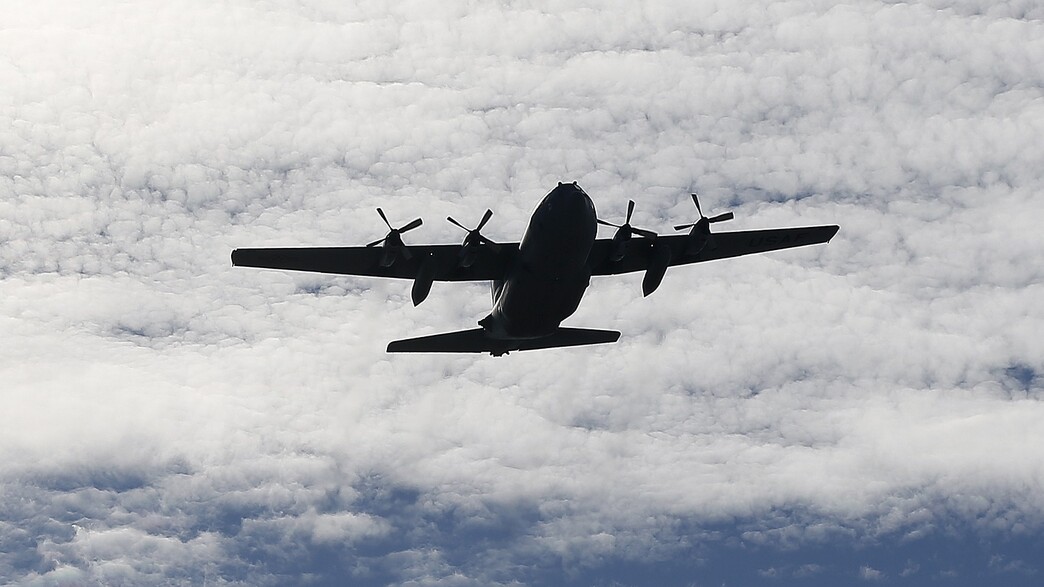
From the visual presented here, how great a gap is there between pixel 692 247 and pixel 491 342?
10.7 m

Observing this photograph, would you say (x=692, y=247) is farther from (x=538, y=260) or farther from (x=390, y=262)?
(x=390, y=262)

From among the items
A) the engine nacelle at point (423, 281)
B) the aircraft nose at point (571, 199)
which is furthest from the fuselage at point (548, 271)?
the engine nacelle at point (423, 281)

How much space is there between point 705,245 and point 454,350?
13200mm

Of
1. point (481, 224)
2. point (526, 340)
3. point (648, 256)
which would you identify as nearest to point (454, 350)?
point (526, 340)

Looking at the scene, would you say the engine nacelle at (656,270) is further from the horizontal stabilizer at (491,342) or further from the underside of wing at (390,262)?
the underside of wing at (390,262)

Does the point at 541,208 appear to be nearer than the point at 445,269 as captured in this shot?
Yes

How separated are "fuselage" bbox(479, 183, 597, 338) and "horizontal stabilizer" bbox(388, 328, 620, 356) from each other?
1385 millimetres

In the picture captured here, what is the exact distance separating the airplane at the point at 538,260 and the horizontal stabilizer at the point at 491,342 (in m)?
0.05

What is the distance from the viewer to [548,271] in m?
41.7

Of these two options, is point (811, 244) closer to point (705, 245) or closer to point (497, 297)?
point (705, 245)

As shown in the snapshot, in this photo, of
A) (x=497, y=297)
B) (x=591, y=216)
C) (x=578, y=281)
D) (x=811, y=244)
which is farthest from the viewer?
(x=811, y=244)

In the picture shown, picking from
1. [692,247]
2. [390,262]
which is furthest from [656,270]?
[390,262]

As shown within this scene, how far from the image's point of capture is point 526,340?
47.8 metres

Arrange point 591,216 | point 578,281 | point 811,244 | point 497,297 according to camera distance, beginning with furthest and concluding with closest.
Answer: point 811,244 → point 497,297 → point 578,281 → point 591,216
